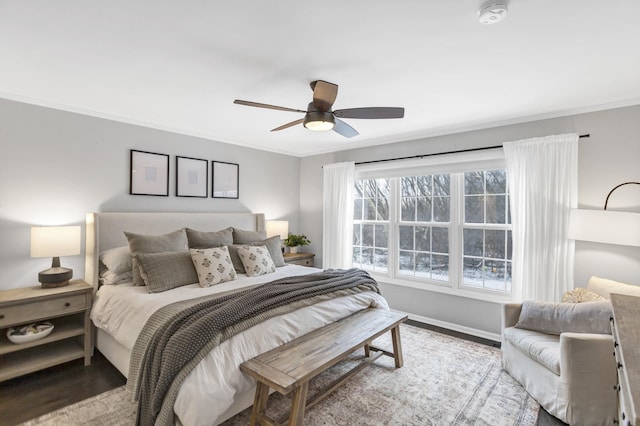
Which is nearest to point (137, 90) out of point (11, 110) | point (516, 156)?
point (11, 110)

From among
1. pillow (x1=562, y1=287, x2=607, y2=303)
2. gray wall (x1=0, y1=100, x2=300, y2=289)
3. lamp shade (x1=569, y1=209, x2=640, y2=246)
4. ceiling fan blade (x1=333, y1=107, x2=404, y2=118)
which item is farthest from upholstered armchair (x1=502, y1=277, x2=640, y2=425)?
gray wall (x1=0, y1=100, x2=300, y2=289)

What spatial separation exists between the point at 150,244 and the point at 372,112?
239 cm

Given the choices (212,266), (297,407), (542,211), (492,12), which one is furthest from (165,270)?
(542,211)

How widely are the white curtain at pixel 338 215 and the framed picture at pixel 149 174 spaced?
2271 millimetres

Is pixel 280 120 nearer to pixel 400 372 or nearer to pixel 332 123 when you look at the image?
pixel 332 123

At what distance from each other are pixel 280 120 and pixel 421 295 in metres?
2.83

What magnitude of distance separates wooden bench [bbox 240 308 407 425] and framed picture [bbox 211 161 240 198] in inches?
101

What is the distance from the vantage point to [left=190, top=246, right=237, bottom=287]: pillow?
2828 millimetres

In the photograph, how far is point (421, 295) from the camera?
401cm

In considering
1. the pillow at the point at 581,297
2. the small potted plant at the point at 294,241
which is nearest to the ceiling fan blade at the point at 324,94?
the pillow at the point at 581,297

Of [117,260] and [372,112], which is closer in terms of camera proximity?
[372,112]

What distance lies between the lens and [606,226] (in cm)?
252

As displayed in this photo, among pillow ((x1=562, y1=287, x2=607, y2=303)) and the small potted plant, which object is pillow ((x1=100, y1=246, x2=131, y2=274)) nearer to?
the small potted plant

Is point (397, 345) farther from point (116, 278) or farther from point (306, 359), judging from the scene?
point (116, 278)
